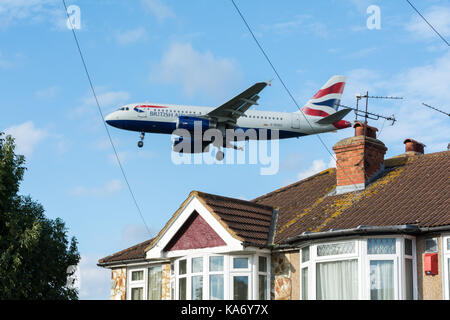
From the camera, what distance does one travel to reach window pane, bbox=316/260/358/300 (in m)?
17.3

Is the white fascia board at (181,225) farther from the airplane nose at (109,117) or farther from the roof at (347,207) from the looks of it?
the airplane nose at (109,117)

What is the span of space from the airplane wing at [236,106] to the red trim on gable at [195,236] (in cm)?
2544

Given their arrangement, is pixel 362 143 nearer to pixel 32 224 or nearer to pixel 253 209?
pixel 253 209

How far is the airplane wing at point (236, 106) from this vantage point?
46312 mm

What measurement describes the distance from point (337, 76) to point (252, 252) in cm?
4967

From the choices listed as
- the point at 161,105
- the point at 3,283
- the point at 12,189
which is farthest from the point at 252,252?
the point at 161,105

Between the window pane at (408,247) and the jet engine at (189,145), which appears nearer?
the window pane at (408,247)

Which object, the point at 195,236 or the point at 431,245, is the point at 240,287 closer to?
the point at 195,236

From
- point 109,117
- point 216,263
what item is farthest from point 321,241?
point 109,117

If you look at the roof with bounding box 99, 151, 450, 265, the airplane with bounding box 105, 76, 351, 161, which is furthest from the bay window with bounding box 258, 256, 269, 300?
the airplane with bounding box 105, 76, 351, 161

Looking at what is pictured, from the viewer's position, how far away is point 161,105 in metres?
52.2

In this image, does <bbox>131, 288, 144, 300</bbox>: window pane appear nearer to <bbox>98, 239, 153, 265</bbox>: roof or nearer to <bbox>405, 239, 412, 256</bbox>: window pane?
<bbox>98, 239, 153, 265</bbox>: roof

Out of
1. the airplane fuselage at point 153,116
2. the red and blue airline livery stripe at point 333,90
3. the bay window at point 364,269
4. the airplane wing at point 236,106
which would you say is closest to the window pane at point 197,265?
the bay window at point 364,269

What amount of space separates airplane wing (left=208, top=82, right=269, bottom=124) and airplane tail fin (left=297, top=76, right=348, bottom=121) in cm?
1635
